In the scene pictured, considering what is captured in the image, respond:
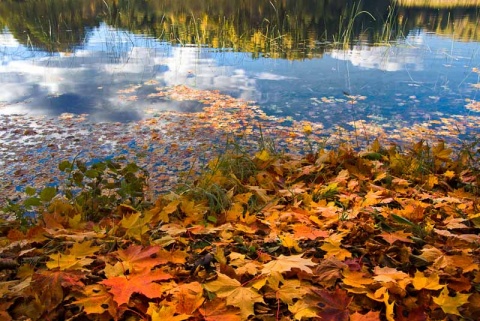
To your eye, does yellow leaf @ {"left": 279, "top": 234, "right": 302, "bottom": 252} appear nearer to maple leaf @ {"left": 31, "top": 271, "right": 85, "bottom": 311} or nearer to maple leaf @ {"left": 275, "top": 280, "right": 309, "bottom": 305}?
maple leaf @ {"left": 275, "top": 280, "right": 309, "bottom": 305}

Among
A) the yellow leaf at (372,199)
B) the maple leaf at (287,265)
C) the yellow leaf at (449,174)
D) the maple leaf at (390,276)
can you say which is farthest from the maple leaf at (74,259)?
the yellow leaf at (449,174)

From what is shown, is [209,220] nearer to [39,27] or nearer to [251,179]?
[251,179]

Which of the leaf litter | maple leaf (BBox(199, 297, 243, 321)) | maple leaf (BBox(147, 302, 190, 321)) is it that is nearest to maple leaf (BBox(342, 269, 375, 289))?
the leaf litter

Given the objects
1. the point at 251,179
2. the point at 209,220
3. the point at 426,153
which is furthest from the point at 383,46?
the point at 209,220

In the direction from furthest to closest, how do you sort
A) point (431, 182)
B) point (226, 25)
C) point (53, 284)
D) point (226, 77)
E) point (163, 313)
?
point (226, 25) < point (226, 77) < point (431, 182) < point (53, 284) < point (163, 313)

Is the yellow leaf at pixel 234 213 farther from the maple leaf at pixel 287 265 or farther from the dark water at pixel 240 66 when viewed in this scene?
the dark water at pixel 240 66

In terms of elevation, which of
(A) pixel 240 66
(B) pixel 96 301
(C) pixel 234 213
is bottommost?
(C) pixel 234 213

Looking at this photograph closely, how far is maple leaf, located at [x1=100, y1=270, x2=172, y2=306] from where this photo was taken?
3.75 ft

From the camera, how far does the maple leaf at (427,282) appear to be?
4.01ft

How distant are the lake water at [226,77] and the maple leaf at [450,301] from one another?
10.3ft

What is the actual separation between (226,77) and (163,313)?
5.87m

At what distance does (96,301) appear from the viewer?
115 cm

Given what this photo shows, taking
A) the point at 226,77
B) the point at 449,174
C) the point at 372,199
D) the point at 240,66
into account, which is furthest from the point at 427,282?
the point at 240,66

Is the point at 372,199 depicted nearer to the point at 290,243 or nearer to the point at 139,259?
the point at 290,243
